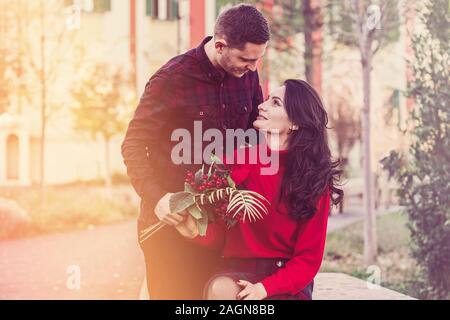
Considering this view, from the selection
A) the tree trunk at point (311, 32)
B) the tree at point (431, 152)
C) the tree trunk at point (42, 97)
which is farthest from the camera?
the tree trunk at point (311, 32)

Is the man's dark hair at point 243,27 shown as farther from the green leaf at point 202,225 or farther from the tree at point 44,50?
the tree at point 44,50

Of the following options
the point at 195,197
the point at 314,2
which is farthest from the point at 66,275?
the point at 195,197

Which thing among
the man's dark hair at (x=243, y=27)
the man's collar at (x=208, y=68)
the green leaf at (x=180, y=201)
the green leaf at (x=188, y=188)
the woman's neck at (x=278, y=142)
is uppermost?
the man's dark hair at (x=243, y=27)

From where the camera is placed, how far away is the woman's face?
242cm

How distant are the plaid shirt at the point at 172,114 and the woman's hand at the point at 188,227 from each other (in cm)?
11

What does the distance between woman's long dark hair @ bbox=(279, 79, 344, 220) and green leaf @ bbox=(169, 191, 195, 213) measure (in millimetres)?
284

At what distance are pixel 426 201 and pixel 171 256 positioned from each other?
306cm

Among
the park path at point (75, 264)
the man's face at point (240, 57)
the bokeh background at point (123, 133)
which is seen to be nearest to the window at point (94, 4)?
the bokeh background at point (123, 133)

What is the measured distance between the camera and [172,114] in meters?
2.55

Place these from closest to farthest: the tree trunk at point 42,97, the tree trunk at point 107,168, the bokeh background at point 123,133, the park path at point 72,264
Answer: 1. the bokeh background at point 123,133
2. the park path at point 72,264
3. the tree trunk at point 42,97
4. the tree trunk at point 107,168

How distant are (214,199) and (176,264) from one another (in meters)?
0.39

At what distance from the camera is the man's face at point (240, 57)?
7.83 feet

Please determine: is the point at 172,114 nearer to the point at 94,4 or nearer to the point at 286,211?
the point at 286,211

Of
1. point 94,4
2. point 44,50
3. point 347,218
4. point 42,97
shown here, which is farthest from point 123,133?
point 347,218
